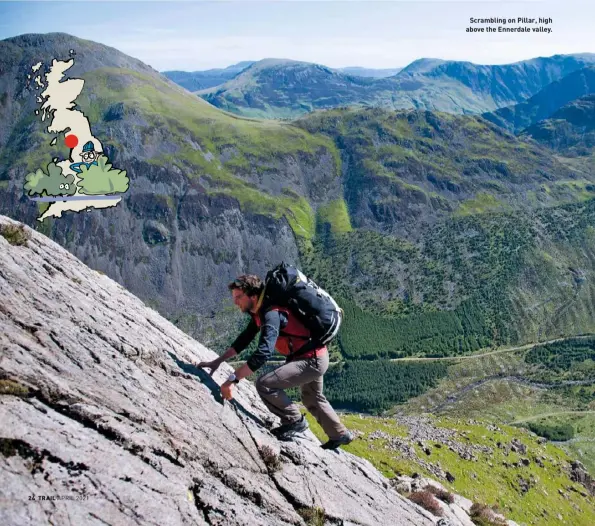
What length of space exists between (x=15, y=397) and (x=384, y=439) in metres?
63.6

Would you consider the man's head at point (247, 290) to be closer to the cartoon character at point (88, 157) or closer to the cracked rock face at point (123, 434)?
the cracked rock face at point (123, 434)

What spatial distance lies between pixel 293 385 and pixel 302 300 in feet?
11.5

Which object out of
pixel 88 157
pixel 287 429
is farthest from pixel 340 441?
pixel 88 157

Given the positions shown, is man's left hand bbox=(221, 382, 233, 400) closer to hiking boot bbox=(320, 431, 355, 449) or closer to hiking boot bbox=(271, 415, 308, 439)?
hiking boot bbox=(271, 415, 308, 439)

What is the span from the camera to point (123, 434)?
13.2 m

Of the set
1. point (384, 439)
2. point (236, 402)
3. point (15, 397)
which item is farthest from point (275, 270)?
point (384, 439)

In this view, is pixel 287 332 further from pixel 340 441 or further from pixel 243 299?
pixel 340 441

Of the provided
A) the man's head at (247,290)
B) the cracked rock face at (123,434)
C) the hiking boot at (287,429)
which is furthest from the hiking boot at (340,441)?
the man's head at (247,290)

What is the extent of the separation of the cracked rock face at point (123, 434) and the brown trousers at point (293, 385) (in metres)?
1.29

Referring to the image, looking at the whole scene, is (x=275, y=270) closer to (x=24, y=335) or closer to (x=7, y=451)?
(x=24, y=335)

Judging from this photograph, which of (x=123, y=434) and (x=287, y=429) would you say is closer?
(x=123, y=434)

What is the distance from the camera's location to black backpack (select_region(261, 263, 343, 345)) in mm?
16406

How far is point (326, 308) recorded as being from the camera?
55.3 ft

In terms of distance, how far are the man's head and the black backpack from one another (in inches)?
19.2
